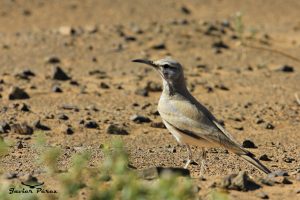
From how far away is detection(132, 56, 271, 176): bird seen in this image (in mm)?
7559

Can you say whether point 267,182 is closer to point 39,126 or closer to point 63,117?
point 39,126

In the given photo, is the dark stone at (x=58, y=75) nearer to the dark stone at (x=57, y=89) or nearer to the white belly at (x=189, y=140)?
the dark stone at (x=57, y=89)

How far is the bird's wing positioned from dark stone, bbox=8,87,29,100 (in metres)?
3.76

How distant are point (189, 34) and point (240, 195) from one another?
32.4 ft

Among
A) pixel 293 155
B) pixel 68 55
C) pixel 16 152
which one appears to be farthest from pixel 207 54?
pixel 16 152

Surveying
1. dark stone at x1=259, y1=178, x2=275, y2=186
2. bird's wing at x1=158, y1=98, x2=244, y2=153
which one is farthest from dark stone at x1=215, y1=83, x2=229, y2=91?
dark stone at x1=259, y1=178, x2=275, y2=186

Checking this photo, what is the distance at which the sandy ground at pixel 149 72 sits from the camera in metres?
9.17

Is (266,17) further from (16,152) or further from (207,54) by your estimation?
(16,152)

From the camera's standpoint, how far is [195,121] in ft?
25.6

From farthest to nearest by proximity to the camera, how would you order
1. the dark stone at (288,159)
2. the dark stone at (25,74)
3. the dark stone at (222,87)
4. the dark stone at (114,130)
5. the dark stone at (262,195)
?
1. the dark stone at (222,87)
2. the dark stone at (25,74)
3. the dark stone at (114,130)
4. the dark stone at (288,159)
5. the dark stone at (262,195)

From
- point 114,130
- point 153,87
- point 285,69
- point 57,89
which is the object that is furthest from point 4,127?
point 285,69

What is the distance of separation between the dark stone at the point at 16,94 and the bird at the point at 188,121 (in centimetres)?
357

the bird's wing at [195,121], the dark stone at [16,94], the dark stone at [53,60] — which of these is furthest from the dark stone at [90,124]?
the dark stone at [53,60]

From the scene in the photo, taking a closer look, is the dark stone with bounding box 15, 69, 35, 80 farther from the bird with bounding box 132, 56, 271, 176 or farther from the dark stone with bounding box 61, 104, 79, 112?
the bird with bounding box 132, 56, 271, 176
